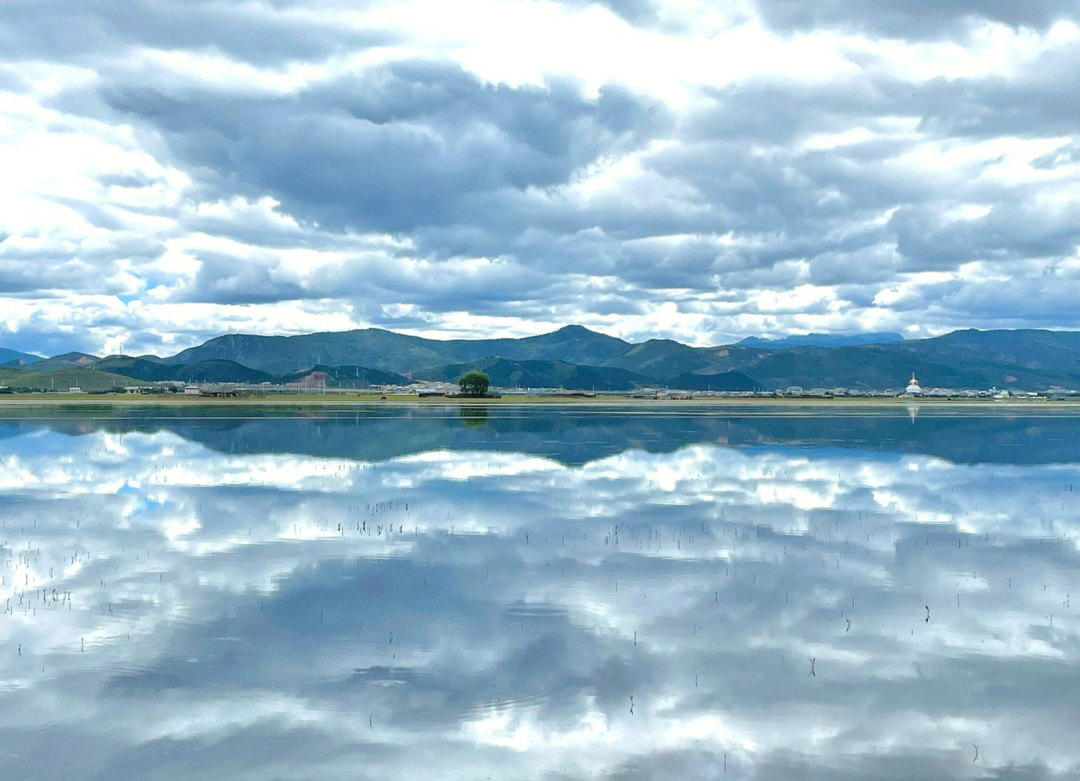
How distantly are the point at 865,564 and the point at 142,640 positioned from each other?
2758 centimetres

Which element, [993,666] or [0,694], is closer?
[0,694]

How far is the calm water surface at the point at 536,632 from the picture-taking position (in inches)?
758

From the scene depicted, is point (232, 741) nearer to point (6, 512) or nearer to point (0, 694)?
point (0, 694)

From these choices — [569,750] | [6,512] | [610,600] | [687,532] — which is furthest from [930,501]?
[6,512]

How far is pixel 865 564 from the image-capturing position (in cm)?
3716

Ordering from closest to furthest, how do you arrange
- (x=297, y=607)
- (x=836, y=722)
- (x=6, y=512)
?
(x=836, y=722)
(x=297, y=607)
(x=6, y=512)

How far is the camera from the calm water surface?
19.2 metres

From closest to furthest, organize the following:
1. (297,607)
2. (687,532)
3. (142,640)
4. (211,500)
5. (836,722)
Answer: (836,722)
(142,640)
(297,607)
(687,532)
(211,500)

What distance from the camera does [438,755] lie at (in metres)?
18.9

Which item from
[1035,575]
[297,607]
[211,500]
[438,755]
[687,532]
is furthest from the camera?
[211,500]

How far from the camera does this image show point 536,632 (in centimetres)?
2702

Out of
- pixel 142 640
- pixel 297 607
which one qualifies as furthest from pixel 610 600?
pixel 142 640

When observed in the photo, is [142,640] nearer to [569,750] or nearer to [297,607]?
[297,607]

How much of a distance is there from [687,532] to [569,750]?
2567 centimetres
